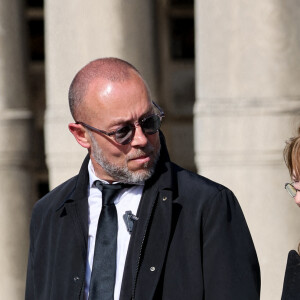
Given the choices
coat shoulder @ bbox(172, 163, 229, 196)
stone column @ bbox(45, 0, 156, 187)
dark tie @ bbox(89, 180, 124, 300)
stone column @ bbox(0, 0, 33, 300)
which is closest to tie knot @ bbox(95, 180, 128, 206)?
dark tie @ bbox(89, 180, 124, 300)

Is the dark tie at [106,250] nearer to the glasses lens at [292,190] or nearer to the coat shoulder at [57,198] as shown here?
the coat shoulder at [57,198]

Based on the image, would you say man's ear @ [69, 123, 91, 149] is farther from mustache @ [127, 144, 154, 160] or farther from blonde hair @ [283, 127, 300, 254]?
blonde hair @ [283, 127, 300, 254]

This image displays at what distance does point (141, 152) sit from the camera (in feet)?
12.5

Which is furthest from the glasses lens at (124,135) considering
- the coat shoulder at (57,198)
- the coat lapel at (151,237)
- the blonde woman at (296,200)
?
the blonde woman at (296,200)

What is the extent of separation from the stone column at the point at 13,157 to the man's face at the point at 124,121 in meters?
4.46

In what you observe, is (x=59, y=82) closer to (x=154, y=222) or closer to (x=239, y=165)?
(x=239, y=165)

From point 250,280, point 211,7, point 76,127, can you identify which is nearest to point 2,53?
point 211,7

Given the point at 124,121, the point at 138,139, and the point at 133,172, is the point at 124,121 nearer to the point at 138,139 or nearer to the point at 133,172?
the point at 138,139

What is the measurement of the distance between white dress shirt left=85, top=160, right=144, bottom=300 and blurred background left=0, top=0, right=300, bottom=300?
3.43m

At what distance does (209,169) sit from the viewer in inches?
296

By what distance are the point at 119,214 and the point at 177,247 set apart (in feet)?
0.93

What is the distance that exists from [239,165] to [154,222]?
364 cm

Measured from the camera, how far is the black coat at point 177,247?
372 centimetres

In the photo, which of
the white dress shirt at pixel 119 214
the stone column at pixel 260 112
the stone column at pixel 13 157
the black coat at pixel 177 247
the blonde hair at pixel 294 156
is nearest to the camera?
the blonde hair at pixel 294 156
